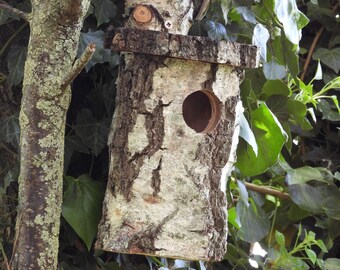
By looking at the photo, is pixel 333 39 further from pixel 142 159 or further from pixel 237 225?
pixel 142 159

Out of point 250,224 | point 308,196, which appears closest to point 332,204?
point 308,196

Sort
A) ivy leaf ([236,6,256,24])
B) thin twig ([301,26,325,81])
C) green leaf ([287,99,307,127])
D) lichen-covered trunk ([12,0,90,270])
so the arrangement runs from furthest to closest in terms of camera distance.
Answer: thin twig ([301,26,325,81]) < green leaf ([287,99,307,127]) < ivy leaf ([236,6,256,24]) < lichen-covered trunk ([12,0,90,270])

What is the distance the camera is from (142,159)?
1050 millimetres

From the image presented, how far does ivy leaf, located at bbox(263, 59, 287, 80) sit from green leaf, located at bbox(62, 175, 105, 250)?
42cm

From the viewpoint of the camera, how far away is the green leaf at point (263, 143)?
1.26 metres

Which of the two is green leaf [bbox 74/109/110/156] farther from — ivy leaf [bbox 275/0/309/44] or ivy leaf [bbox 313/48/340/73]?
ivy leaf [bbox 313/48/340/73]

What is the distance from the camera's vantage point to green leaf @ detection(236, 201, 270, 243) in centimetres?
143

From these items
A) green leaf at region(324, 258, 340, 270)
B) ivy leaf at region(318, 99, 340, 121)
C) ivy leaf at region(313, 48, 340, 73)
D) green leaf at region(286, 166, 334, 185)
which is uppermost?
ivy leaf at region(313, 48, 340, 73)

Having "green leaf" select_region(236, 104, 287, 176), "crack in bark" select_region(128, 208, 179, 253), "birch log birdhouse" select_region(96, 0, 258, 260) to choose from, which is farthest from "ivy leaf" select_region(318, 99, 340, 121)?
"crack in bark" select_region(128, 208, 179, 253)

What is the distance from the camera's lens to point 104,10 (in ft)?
3.84

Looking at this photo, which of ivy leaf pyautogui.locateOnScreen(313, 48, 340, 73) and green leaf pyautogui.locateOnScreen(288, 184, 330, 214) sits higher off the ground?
ivy leaf pyautogui.locateOnScreen(313, 48, 340, 73)

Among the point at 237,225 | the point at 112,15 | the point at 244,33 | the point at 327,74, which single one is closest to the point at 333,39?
the point at 327,74

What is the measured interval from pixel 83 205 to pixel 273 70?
0.49 meters

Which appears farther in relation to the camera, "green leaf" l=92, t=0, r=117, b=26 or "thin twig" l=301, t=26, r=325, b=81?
"thin twig" l=301, t=26, r=325, b=81
